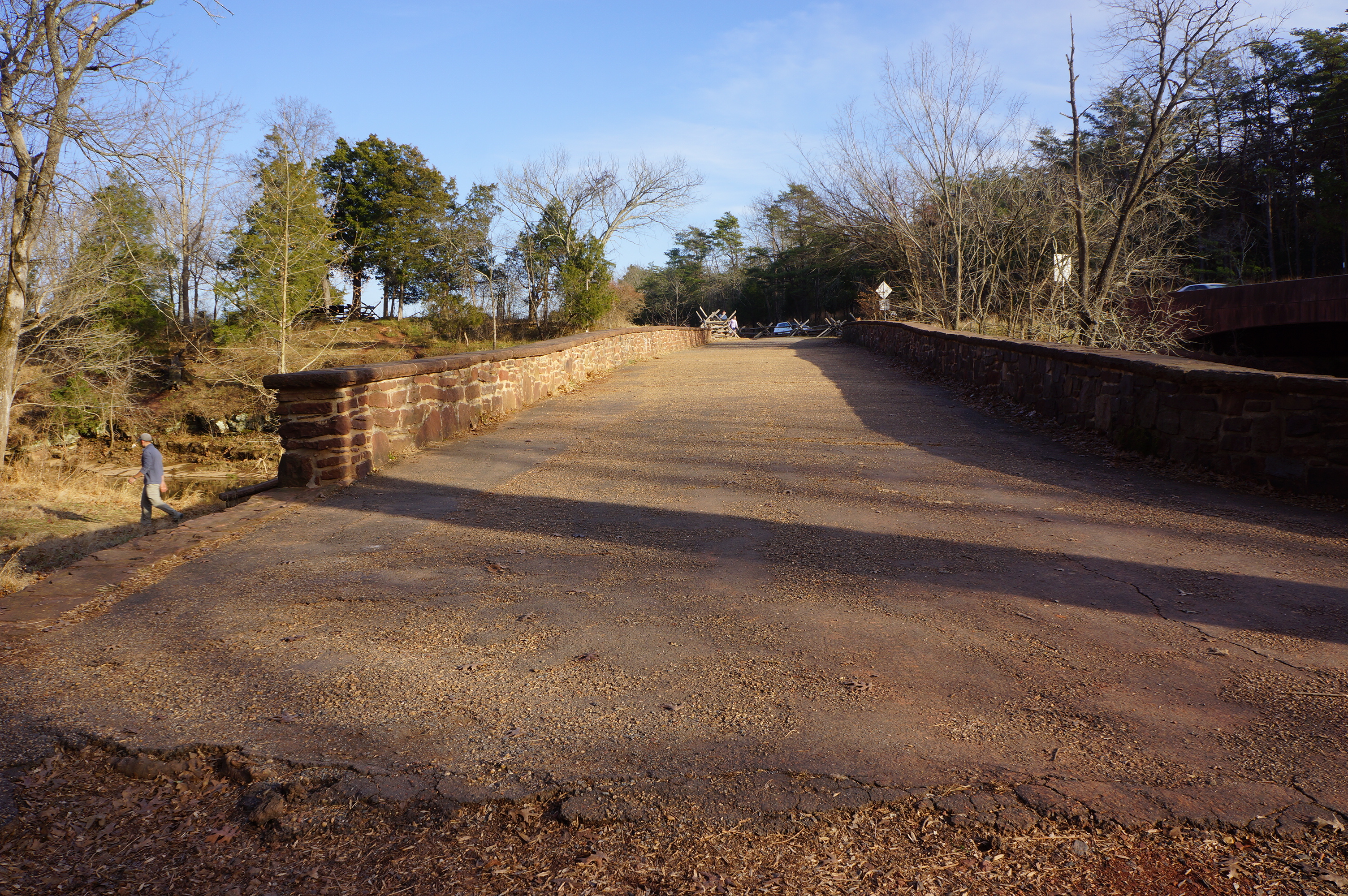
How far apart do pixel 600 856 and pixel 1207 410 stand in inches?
245

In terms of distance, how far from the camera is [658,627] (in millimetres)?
3539

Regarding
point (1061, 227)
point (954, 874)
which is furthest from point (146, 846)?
point (1061, 227)

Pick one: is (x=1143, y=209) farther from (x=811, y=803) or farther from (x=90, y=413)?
(x=90, y=413)

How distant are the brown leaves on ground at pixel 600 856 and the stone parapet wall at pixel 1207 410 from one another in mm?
4635

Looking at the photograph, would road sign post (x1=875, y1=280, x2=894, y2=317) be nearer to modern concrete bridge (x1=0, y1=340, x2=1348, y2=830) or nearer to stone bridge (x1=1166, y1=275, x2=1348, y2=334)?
stone bridge (x1=1166, y1=275, x2=1348, y2=334)

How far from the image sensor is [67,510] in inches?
650

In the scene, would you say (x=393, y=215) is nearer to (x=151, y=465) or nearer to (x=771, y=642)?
(x=151, y=465)

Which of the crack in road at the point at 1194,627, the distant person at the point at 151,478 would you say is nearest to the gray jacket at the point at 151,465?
the distant person at the point at 151,478

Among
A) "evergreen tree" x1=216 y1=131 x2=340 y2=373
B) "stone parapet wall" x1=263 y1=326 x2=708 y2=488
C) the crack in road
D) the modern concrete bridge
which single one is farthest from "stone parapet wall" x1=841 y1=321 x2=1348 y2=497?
"evergreen tree" x1=216 y1=131 x2=340 y2=373

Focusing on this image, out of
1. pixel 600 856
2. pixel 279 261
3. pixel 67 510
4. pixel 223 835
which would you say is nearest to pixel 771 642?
pixel 600 856

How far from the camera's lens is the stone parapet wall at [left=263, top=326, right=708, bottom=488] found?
6.41 m

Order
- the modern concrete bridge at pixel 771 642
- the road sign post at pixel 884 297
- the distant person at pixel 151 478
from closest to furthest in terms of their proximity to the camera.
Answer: the modern concrete bridge at pixel 771 642
the distant person at pixel 151 478
the road sign post at pixel 884 297

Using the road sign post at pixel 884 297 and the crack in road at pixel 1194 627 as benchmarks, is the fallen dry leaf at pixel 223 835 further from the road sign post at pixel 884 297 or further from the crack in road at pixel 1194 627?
the road sign post at pixel 884 297

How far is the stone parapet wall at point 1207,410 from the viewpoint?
223 inches
